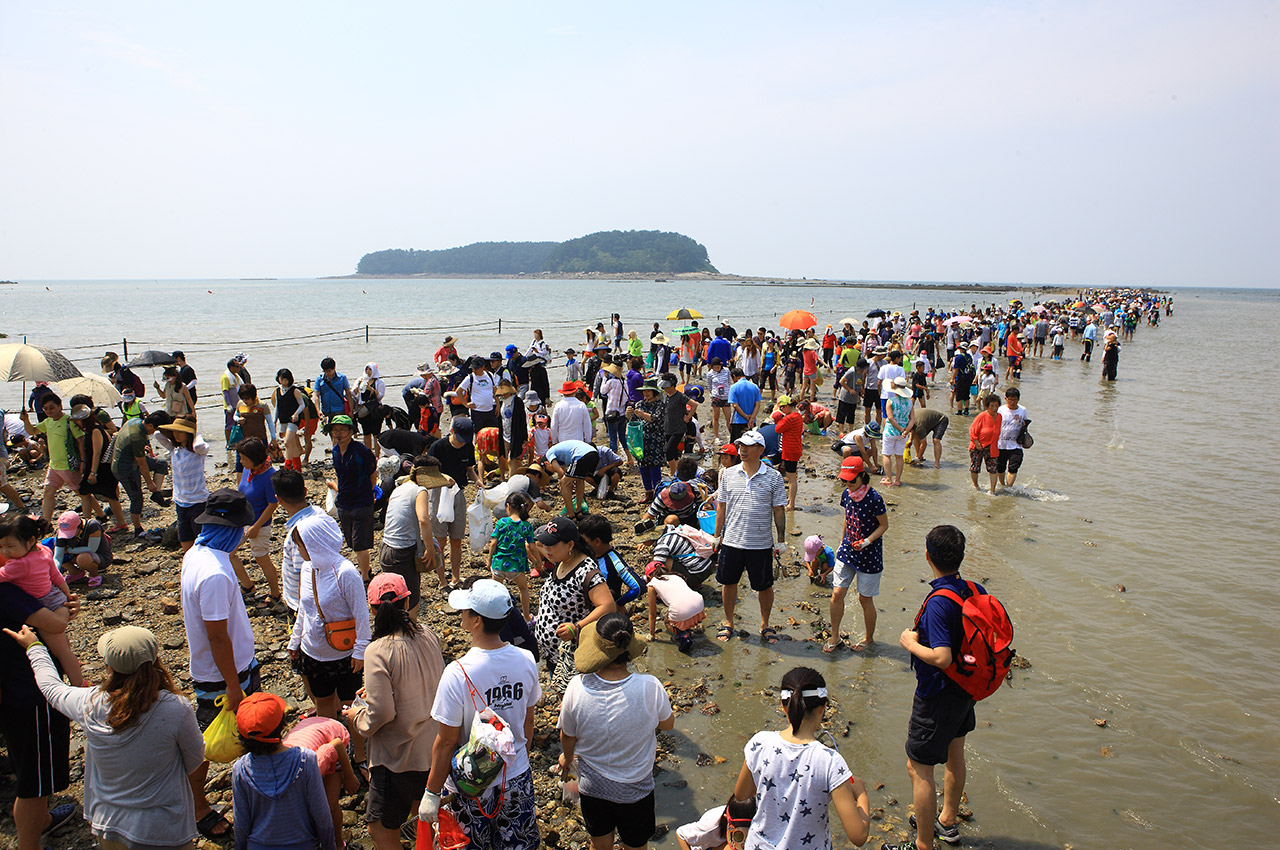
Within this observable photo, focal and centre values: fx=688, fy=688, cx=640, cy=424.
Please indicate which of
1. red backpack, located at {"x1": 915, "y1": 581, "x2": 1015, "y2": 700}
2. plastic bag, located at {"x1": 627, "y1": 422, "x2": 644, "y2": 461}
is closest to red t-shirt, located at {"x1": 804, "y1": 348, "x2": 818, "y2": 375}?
plastic bag, located at {"x1": 627, "y1": 422, "x2": 644, "y2": 461}

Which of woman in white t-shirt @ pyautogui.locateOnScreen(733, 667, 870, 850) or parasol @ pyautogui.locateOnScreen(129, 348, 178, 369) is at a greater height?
parasol @ pyautogui.locateOnScreen(129, 348, 178, 369)

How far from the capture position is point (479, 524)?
7051 mm

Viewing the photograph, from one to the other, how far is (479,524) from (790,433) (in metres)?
4.49

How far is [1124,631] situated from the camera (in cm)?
655

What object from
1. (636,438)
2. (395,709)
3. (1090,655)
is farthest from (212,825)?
(636,438)

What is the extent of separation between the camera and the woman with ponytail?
3.34 m

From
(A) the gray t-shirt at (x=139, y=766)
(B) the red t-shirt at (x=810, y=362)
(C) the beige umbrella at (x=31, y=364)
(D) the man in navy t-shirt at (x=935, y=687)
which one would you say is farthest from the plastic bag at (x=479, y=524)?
(B) the red t-shirt at (x=810, y=362)

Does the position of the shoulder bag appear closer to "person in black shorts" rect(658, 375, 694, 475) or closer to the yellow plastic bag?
the yellow plastic bag

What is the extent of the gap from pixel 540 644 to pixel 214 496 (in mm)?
2164

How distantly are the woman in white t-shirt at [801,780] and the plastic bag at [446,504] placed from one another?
4439 mm

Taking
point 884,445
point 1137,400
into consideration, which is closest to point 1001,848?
point 884,445

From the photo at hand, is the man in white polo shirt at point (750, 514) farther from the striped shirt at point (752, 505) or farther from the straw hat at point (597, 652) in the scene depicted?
the straw hat at point (597, 652)

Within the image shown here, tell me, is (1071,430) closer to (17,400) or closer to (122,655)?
(122,655)

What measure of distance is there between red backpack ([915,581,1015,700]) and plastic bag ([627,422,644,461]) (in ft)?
21.4
